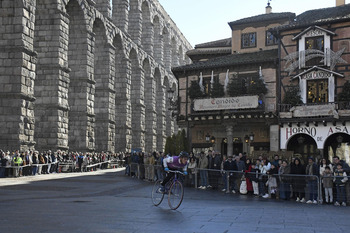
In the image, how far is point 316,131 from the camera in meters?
29.3

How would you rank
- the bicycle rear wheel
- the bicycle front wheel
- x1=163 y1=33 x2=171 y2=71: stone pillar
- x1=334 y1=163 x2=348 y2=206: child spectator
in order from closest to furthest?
the bicycle front wheel, the bicycle rear wheel, x1=334 y1=163 x2=348 y2=206: child spectator, x1=163 y1=33 x2=171 y2=71: stone pillar

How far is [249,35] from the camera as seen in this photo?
37.8 metres

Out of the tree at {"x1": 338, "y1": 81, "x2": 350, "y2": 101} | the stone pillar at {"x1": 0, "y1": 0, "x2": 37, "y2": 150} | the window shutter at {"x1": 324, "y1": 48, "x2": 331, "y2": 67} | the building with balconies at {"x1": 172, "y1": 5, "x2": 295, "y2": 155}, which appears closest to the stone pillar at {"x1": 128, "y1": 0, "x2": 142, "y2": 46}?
the building with balconies at {"x1": 172, "y1": 5, "x2": 295, "y2": 155}

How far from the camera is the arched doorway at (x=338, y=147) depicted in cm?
2961

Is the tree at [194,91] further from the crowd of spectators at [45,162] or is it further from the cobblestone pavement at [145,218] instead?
the cobblestone pavement at [145,218]

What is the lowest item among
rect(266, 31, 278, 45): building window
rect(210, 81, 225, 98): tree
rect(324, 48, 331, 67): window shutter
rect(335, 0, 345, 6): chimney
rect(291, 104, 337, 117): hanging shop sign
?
rect(291, 104, 337, 117): hanging shop sign

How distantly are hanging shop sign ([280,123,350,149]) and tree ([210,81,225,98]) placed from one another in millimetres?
5171

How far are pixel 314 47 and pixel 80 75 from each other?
650 inches

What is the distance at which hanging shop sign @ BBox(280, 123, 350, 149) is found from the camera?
28609 millimetres

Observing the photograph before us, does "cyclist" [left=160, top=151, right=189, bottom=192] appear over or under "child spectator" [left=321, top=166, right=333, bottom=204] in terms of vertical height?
over

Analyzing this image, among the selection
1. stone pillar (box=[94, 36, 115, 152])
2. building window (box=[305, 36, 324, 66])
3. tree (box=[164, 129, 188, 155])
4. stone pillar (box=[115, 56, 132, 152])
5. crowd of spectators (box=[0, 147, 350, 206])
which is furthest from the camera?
stone pillar (box=[115, 56, 132, 152])

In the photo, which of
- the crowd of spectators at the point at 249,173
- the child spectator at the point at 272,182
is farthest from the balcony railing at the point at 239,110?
the child spectator at the point at 272,182

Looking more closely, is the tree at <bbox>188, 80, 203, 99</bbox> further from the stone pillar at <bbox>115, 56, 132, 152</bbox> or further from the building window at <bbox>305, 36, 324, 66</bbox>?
the stone pillar at <bbox>115, 56, 132, 152</bbox>

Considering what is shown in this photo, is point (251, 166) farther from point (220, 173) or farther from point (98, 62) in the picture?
point (98, 62)
